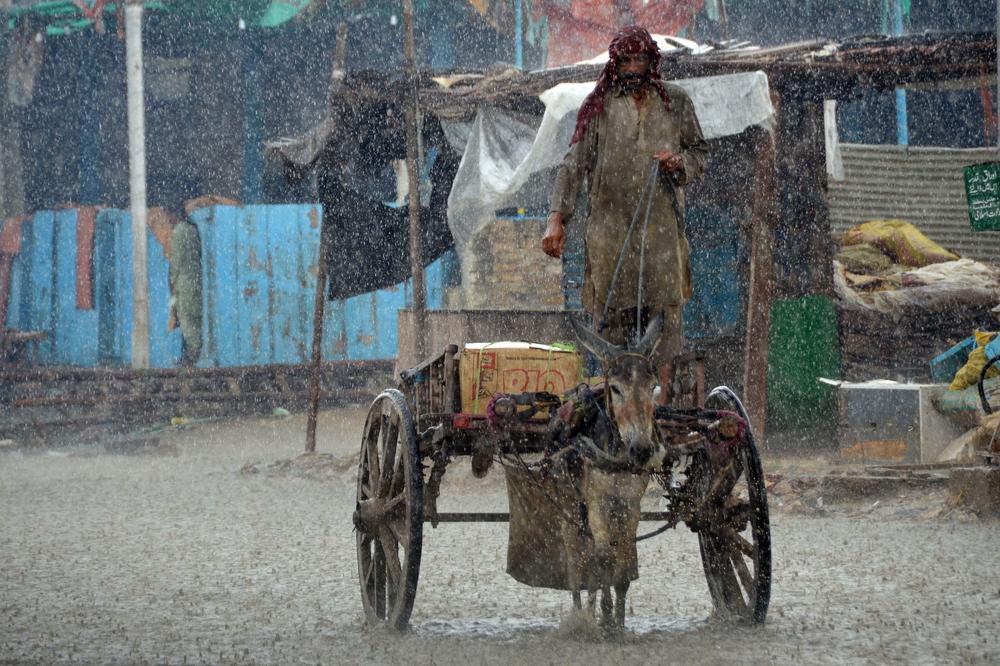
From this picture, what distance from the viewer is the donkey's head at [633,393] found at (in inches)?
176

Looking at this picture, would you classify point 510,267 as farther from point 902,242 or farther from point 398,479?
point 398,479

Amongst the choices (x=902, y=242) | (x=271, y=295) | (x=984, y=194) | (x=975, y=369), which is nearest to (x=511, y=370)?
(x=984, y=194)

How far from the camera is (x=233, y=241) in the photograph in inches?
699

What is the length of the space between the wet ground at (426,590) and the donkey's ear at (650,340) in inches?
45.9

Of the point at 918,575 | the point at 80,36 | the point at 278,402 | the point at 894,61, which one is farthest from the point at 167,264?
the point at 918,575

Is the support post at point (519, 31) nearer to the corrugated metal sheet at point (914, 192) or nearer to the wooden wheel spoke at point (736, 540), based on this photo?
the corrugated metal sheet at point (914, 192)

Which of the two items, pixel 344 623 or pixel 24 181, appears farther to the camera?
pixel 24 181

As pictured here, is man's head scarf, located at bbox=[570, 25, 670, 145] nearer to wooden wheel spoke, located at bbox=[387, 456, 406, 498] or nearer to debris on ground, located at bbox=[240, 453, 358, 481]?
wooden wheel spoke, located at bbox=[387, 456, 406, 498]

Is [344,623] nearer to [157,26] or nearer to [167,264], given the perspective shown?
[167,264]

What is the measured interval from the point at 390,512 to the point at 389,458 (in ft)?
0.85

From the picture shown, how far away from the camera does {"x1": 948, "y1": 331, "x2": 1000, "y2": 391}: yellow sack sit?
10.4 metres

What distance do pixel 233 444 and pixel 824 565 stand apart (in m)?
9.64

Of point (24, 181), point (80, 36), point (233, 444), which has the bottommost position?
point (233, 444)

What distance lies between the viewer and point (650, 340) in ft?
15.6
